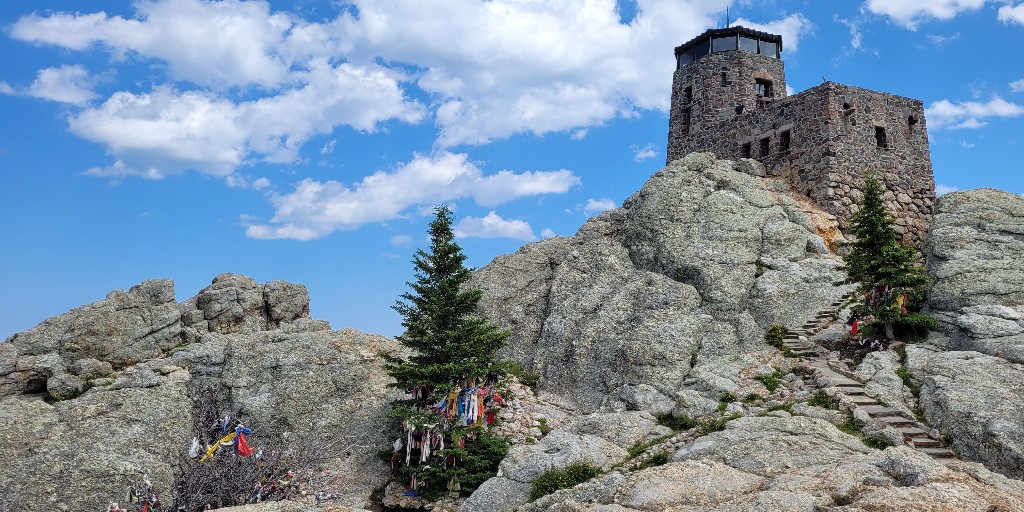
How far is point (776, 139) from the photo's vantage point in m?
41.7

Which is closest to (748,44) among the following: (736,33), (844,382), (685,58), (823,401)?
(736,33)

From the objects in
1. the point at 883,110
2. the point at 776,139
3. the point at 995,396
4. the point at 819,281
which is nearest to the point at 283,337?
the point at 819,281

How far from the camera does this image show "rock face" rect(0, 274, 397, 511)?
24.6 metres

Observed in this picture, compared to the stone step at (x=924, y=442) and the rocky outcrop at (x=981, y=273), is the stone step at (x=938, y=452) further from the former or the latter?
the rocky outcrop at (x=981, y=273)

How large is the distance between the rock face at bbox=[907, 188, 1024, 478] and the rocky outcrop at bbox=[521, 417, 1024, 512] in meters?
4.13

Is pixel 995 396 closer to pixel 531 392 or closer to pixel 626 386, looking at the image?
pixel 626 386

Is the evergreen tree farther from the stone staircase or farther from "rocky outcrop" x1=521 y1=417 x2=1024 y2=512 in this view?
"rocky outcrop" x1=521 y1=417 x2=1024 y2=512

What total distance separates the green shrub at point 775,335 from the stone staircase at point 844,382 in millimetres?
219

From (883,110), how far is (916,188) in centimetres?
487

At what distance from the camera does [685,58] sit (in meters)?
48.3

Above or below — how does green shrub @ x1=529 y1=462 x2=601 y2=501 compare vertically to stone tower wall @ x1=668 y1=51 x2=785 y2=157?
below

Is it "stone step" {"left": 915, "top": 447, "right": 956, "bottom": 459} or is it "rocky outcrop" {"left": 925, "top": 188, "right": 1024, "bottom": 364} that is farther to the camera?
"rocky outcrop" {"left": 925, "top": 188, "right": 1024, "bottom": 364}

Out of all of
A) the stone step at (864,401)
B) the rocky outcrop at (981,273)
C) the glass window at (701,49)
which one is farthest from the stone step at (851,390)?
the glass window at (701,49)

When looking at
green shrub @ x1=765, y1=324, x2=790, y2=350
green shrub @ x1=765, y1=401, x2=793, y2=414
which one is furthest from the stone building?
green shrub @ x1=765, y1=401, x2=793, y2=414
